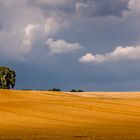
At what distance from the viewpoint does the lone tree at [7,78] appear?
131875 millimetres

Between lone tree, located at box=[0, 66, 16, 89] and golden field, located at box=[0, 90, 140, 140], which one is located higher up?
lone tree, located at box=[0, 66, 16, 89]

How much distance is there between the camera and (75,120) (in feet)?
153

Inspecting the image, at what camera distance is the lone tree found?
13188 cm

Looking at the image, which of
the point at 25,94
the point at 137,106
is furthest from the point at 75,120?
the point at 25,94

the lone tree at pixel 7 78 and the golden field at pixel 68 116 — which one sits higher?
the lone tree at pixel 7 78

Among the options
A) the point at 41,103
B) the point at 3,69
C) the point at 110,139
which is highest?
the point at 3,69

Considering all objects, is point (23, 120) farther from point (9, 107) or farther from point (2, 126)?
point (9, 107)

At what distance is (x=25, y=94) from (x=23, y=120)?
30.2 meters

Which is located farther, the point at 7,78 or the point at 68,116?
the point at 7,78

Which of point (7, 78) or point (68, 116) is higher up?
point (7, 78)

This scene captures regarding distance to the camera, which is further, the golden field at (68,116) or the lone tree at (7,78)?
the lone tree at (7,78)

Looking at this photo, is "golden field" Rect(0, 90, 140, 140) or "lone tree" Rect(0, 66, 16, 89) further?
"lone tree" Rect(0, 66, 16, 89)

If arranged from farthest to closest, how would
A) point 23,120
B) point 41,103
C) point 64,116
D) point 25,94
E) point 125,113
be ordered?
1. point 25,94
2. point 41,103
3. point 125,113
4. point 64,116
5. point 23,120

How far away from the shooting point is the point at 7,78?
435 ft
